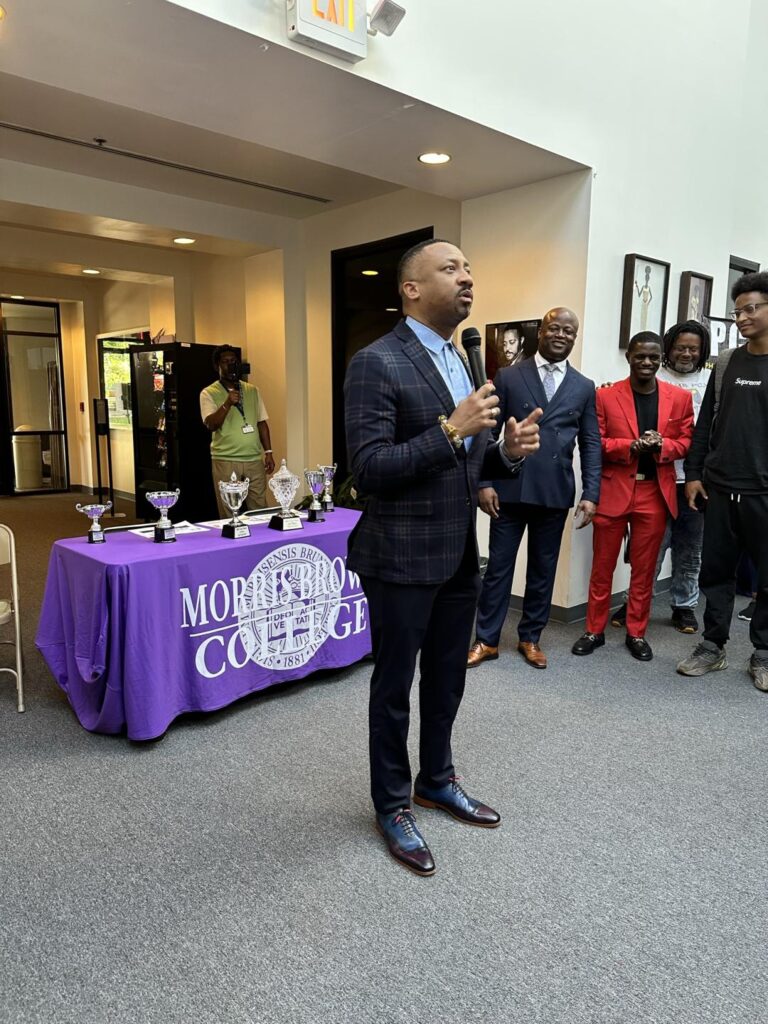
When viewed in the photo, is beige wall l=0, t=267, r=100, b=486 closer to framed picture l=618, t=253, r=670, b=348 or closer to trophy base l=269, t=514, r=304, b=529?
trophy base l=269, t=514, r=304, b=529

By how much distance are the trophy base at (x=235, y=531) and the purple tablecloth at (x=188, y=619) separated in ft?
0.15

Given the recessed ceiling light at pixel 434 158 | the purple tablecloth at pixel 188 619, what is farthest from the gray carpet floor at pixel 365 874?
the recessed ceiling light at pixel 434 158

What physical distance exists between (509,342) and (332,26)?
2064 millimetres

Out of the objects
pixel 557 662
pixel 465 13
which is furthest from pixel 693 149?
pixel 557 662

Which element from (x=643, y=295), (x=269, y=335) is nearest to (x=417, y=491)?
(x=643, y=295)

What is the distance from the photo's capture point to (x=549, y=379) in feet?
11.1

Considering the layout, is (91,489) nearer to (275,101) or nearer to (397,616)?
(275,101)

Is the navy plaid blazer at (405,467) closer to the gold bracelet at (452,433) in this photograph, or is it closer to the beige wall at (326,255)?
the gold bracelet at (452,433)

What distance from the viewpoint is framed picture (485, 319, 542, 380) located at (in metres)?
4.14

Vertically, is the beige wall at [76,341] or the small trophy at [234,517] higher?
the beige wall at [76,341]

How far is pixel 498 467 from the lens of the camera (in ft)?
6.77

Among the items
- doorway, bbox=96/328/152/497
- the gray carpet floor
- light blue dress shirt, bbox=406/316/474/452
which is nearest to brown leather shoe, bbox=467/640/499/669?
the gray carpet floor

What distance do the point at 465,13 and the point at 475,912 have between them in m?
3.47

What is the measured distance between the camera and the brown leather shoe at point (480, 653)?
11.4ft
